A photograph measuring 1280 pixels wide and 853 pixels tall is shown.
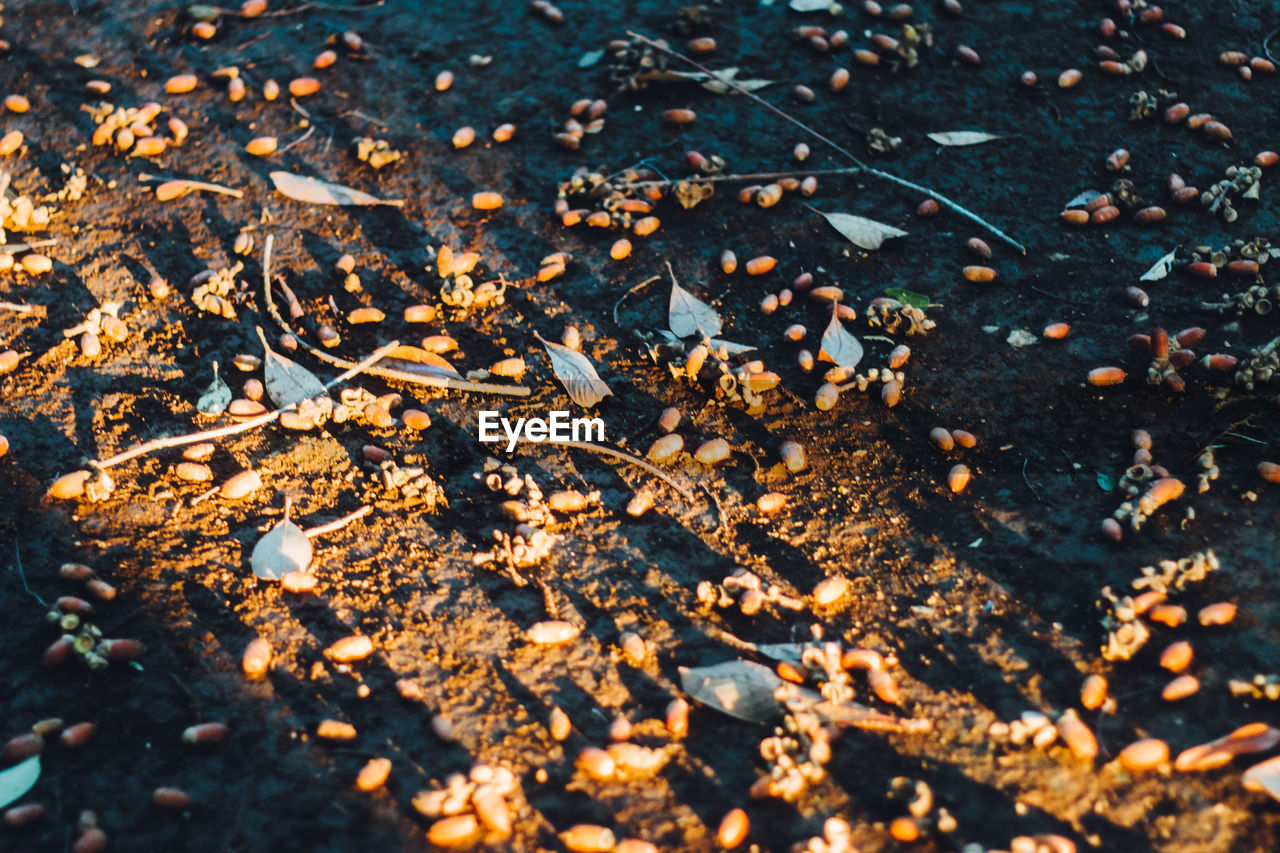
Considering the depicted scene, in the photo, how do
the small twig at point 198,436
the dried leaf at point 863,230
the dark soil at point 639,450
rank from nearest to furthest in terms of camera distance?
the dark soil at point 639,450
the small twig at point 198,436
the dried leaf at point 863,230

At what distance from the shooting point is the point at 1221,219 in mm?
2721

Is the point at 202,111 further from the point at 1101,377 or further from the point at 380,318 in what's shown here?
the point at 1101,377

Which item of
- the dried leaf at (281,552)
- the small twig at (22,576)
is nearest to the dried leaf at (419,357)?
the dried leaf at (281,552)

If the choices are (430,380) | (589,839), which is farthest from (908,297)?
(589,839)

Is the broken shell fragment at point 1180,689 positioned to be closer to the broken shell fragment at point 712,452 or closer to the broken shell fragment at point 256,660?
the broken shell fragment at point 712,452

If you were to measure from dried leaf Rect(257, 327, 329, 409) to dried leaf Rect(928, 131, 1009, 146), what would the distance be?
2179 mm

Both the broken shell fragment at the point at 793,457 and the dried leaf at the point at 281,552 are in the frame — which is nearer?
the dried leaf at the point at 281,552

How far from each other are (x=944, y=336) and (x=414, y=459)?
1.48m

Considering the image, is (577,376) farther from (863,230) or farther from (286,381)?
(863,230)

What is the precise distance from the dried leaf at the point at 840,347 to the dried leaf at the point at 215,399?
160 cm

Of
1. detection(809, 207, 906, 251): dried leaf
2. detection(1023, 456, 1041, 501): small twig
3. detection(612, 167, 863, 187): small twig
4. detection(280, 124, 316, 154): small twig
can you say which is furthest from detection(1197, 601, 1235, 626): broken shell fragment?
detection(280, 124, 316, 154): small twig

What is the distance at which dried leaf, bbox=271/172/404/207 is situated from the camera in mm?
2967

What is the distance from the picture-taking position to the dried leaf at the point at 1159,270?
256 centimetres

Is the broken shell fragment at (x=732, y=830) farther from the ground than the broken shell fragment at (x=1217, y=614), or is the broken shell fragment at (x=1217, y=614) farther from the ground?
the broken shell fragment at (x=1217, y=614)
